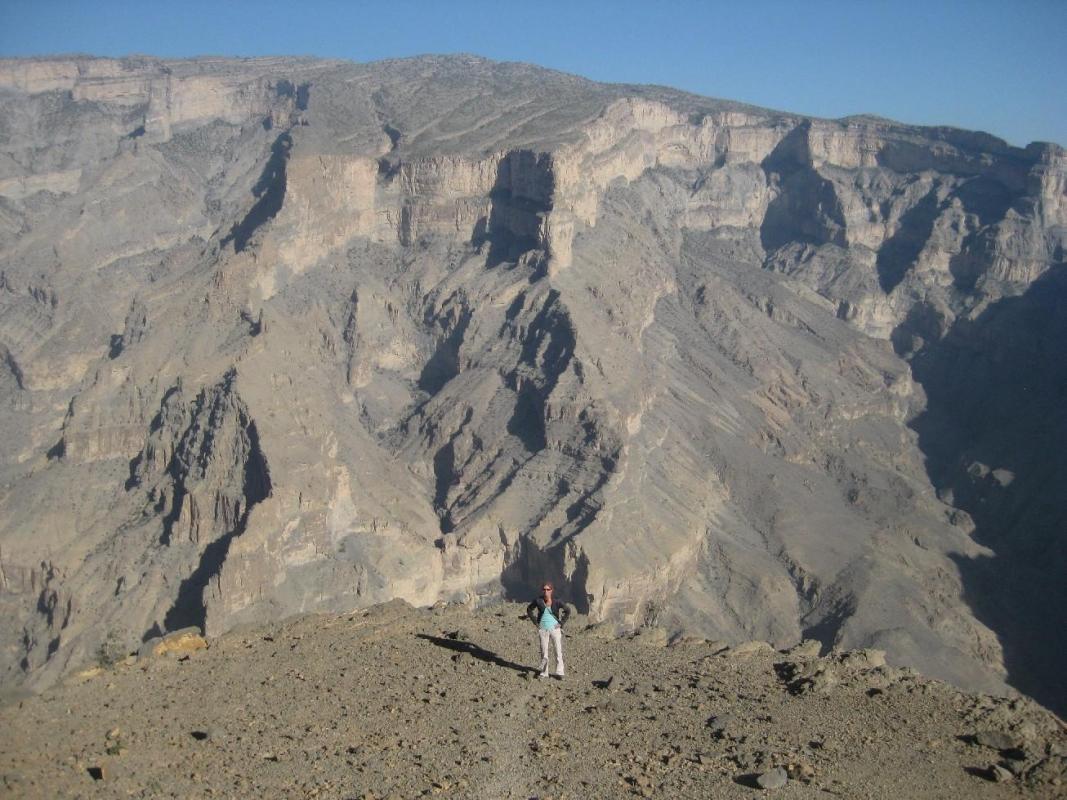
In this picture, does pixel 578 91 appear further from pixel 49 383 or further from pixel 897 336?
pixel 49 383

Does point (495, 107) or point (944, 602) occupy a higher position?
point (495, 107)

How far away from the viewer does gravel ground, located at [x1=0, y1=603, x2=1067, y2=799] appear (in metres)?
17.1

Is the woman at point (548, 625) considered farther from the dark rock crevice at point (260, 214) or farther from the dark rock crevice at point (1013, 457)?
the dark rock crevice at point (260, 214)

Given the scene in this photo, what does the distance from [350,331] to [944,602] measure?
47232 millimetres

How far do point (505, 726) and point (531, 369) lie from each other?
2133 inches

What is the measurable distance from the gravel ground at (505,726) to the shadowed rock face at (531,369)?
86.0ft

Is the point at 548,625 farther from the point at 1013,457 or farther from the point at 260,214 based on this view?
the point at 260,214

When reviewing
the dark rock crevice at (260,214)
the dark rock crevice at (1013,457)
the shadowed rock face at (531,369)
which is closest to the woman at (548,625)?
the shadowed rock face at (531,369)

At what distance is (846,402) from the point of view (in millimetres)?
86875

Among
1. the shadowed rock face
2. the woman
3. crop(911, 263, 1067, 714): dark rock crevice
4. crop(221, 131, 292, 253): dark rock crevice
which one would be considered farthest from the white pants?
crop(221, 131, 292, 253): dark rock crevice

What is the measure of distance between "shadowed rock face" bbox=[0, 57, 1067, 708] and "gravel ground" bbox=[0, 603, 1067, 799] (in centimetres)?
2622

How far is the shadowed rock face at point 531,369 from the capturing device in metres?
54.5

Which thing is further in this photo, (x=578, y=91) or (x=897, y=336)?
(x=578, y=91)

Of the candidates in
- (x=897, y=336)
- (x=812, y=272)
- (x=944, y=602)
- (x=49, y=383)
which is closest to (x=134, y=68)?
(x=49, y=383)
